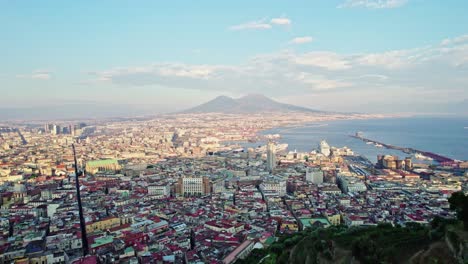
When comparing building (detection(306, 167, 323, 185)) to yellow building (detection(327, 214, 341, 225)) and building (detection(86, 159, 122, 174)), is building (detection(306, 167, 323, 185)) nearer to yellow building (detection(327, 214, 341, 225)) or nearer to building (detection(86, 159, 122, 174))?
yellow building (detection(327, 214, 341, 225))

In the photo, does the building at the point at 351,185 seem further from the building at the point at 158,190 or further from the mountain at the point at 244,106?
the mountain at the point at 244,106

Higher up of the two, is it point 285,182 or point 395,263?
point 395,263

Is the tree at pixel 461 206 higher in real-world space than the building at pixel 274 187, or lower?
higher

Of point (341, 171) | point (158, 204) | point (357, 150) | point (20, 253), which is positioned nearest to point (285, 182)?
point (341, 171)

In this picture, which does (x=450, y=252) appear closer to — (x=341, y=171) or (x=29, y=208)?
(x=29, y=208)

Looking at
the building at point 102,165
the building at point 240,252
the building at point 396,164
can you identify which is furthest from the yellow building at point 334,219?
the building at point 102,165
